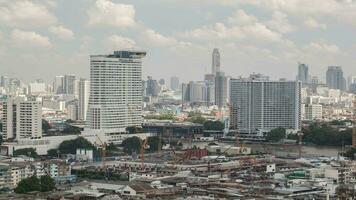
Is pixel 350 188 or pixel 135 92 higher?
pixel 135 92

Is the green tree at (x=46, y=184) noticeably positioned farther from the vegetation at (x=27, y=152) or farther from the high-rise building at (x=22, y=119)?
the high-rise building at (x=22, y=119)

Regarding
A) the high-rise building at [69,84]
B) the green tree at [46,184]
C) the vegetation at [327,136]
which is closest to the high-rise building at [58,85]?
the high-rise building at [69,84]

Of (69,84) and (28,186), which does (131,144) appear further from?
(69,84)

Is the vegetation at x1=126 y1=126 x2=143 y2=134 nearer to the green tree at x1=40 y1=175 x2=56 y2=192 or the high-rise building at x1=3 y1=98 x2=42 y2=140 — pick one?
the high-rise building at x1=3 y1=98 x2=42 y2=140

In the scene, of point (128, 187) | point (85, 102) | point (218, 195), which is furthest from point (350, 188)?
point (85, 102)

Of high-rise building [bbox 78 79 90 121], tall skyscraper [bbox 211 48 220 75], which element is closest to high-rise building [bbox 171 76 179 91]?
tall skyscraper [bbox 211 48 220 75]

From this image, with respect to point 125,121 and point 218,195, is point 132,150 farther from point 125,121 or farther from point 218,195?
point 218,195

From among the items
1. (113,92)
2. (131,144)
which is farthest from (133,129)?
(131,144)
